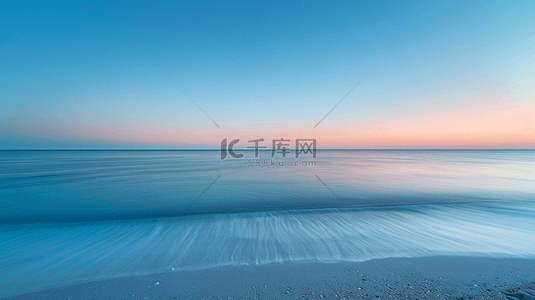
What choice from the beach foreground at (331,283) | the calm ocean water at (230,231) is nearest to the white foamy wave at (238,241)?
the calm ocean water at (230,231)

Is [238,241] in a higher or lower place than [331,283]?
lower

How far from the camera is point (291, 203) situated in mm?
9922

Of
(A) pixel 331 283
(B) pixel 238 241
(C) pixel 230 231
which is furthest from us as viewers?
(C) pixel 230 231

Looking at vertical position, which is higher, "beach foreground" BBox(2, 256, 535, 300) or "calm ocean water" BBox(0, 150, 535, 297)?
"beach foreground" BBox(2, 256, 535, 300)

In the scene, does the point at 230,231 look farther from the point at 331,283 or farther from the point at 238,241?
the point at 331,283

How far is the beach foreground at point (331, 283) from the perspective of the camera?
325 cm

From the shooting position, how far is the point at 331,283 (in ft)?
11.5

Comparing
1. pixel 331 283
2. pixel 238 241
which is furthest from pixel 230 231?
pixel 331 283

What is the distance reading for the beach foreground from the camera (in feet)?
10.7

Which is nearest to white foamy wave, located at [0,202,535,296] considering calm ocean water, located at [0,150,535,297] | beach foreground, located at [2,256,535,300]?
calm ocean water, located at [0,150,535,297]

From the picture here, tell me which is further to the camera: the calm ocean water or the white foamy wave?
the calm ocean water

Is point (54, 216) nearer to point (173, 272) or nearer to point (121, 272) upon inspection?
point (121, 272)

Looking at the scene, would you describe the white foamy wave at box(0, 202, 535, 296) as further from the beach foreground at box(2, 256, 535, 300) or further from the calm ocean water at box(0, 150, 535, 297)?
the beach foreground at box(2, 256, 535, 300)

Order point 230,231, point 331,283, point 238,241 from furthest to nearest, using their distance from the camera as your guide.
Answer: point 230,231 < point 238,241 < point 331,283
